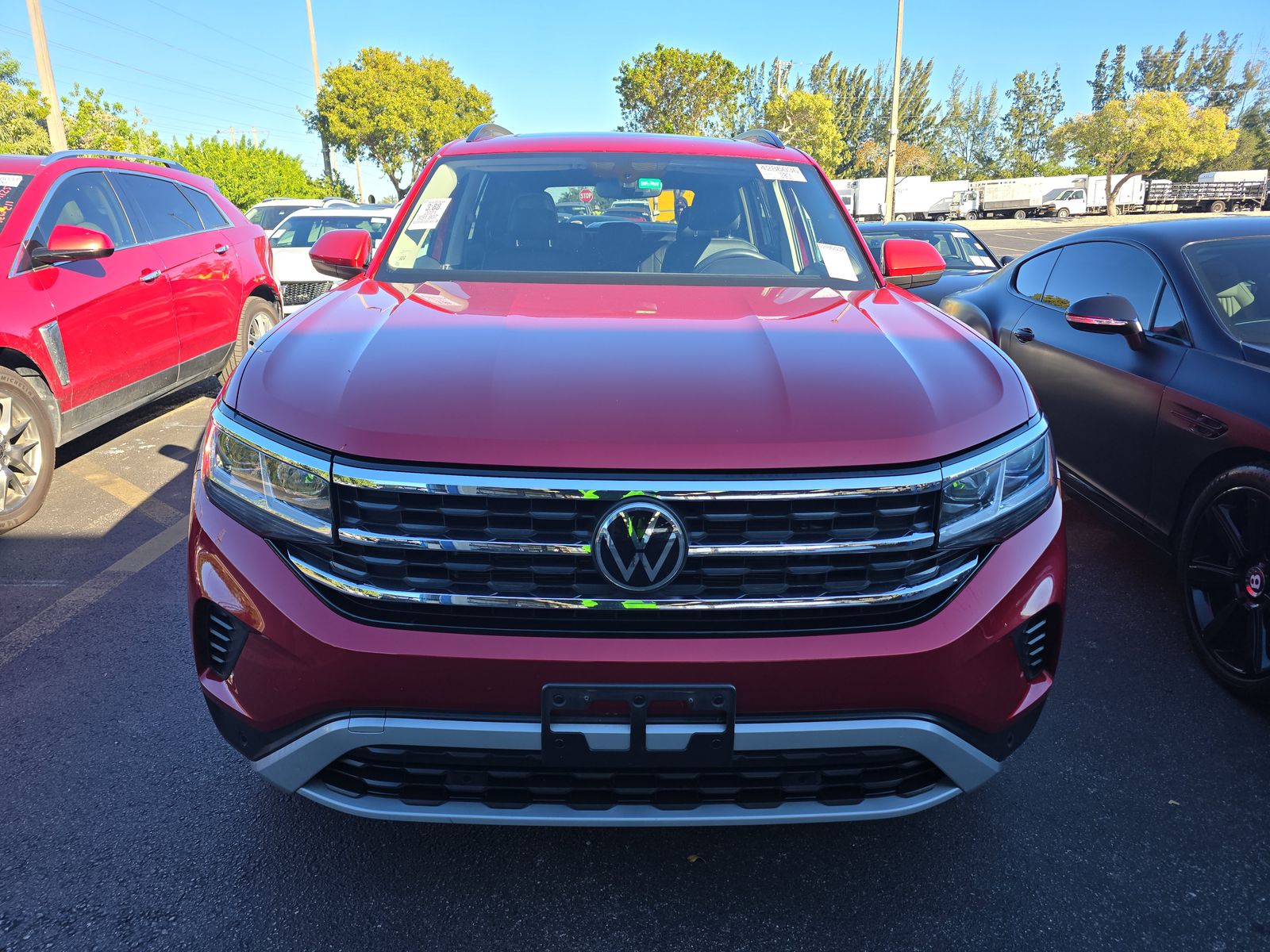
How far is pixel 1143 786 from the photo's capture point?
2.42 metres

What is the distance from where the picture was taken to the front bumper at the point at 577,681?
1623 mm

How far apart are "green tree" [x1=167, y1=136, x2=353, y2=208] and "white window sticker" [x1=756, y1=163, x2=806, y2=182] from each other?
26173mm

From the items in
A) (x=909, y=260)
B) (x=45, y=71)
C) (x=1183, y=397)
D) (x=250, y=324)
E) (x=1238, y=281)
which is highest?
(x=45, y=71)

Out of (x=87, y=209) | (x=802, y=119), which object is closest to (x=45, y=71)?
(x=87, y=209)

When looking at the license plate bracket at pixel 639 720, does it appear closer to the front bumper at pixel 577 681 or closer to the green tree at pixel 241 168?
the front bumper at pixel 577 681

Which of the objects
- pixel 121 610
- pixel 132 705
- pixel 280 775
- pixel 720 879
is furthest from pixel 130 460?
pixel 720 879

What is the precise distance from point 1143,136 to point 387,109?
48874 mm

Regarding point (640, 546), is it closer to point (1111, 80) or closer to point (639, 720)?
point (639, 720)

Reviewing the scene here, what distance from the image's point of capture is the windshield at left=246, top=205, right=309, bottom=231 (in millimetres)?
14898

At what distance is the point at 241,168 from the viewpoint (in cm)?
2803

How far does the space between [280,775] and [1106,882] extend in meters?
1.88

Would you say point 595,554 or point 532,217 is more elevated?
point 532,217

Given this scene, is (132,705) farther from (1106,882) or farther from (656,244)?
(1106,882)

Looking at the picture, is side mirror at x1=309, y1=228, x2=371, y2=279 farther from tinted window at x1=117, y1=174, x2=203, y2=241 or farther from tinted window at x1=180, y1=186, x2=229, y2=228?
tinted window at x1=180, y1=186, x2=229, y2=228
